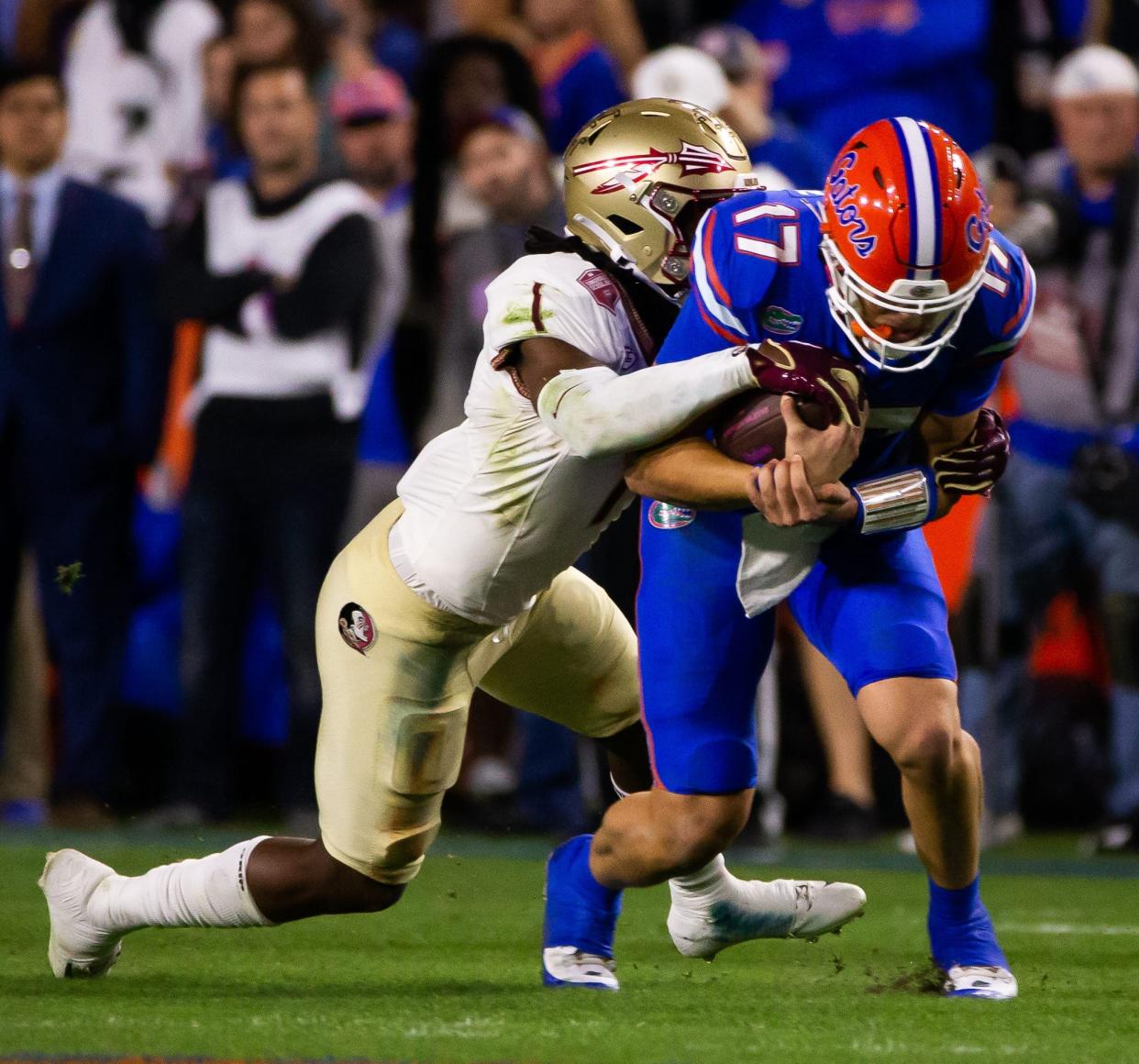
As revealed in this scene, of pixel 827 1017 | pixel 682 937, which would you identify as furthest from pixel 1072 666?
pixel 827 1017

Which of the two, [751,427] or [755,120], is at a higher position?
[755,120]

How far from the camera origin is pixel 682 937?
4711 millimetres

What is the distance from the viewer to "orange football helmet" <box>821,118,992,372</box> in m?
3.87

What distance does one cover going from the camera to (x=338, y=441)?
7512 mm

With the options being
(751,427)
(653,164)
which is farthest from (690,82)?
(751,427)

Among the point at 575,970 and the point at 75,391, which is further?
the point at 75,391

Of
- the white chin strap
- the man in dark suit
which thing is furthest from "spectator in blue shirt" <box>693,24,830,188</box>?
the white chin strap

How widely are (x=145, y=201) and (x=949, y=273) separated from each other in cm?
520

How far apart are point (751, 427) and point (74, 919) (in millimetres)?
1647

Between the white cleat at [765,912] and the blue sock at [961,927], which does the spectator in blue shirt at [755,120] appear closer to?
the white cleat at [765,912]

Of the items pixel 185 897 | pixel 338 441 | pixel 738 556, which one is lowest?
pixel 185 897

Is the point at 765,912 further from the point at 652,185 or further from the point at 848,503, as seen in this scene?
the point at 652,185

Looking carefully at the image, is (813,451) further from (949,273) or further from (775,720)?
(775,720)

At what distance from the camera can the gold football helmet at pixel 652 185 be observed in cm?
432
